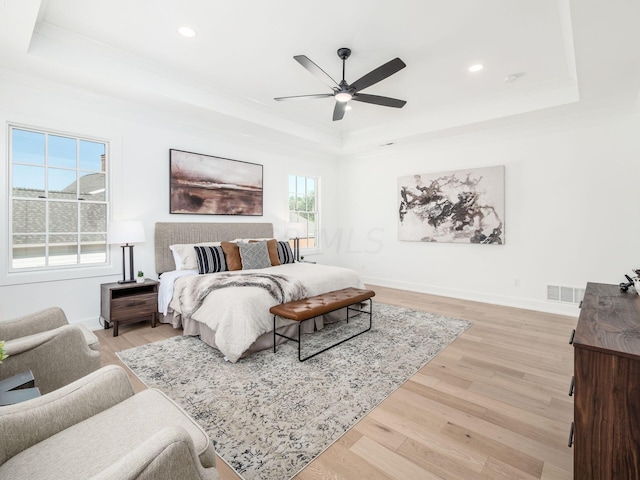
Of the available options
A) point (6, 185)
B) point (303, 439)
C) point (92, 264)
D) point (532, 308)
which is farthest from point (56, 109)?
point (532, 308)

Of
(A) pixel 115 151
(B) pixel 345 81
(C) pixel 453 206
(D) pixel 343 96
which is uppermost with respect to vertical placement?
(B) pixel 345 81

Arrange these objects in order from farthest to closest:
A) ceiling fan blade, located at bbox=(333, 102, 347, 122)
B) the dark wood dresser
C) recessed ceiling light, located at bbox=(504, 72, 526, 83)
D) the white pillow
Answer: the white pillow < recessed ceiling light, located at bbox=(504, 72, 526, 83) < ceiling fan blade, located at bbox=(333, 102, 347, 122) < the dark wood dresser

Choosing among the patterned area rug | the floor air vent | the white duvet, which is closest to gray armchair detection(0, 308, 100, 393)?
the patterned area rug

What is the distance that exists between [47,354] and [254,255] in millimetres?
2806

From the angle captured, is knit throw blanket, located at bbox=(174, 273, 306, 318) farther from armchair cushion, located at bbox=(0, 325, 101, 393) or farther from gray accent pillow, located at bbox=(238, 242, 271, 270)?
armchair cushion, located at bbox=(0, 325, 101, 393)

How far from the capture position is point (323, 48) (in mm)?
3168

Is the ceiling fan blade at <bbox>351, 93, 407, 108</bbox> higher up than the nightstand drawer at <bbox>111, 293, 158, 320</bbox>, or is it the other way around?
the ceiling fan blade at <bbox>351, 93, 407, 108</bbox>

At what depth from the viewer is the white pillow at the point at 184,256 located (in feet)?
13.6

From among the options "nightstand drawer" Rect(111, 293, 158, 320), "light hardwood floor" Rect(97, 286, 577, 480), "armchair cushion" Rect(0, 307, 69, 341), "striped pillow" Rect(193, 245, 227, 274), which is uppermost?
"striped pillow" Rect(193, 245, 227, 274)

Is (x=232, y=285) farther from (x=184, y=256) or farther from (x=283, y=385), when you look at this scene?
(x=184, y=256)

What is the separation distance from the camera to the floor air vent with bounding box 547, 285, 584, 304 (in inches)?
170

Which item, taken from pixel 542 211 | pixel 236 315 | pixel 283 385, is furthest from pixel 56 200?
pixel 542 211

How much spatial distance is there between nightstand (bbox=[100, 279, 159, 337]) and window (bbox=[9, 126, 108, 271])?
528mm

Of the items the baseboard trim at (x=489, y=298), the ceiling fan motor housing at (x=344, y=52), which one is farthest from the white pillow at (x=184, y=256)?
the baseboard trim at (x=489, y=298)
